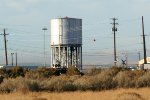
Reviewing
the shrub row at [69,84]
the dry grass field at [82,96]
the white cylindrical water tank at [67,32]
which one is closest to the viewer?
the dry grass field at [82,96]

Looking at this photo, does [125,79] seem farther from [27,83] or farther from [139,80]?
[27,83]

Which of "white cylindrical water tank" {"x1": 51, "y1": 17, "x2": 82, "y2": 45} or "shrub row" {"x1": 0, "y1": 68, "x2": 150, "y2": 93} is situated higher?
"white cylindrical water tank" {"x1": 51, "y1": 17, "x2": 82, "y2": 45}

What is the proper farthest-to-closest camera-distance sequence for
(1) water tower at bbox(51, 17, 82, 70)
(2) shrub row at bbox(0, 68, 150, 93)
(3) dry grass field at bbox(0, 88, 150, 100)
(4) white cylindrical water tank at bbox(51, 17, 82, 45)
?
(4) white cylindrical water tank at bbox(51, 17, 82, 45) → (1) water tower at bbox(51, 17, 82, 70) → (2) shrub row at bbox(0, 68, 150, 93) → (3) dry grass field at bbox(0, 88, 150, 100)

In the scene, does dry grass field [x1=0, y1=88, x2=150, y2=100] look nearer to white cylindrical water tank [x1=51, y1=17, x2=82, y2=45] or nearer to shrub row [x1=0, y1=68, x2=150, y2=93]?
shrub row [x1=0, y1=68, x2=150, y2=93]

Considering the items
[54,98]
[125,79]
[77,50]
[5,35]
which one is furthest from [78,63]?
[54,98]

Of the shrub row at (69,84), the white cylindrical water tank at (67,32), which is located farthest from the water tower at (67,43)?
the shrub row at (69,84)

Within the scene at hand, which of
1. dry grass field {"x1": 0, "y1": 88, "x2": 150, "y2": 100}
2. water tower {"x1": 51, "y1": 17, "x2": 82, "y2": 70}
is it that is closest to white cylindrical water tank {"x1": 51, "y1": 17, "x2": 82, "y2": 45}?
water tower {"x1": 51, "y1": 17, "x2": 82, "y2": 70}

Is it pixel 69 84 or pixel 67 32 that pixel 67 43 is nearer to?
pixel 67 32

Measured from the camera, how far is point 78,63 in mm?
102875

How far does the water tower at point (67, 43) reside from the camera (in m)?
101

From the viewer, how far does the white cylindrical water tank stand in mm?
102312

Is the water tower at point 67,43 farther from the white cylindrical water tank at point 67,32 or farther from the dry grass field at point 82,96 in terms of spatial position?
the dry grass field at point 82,96

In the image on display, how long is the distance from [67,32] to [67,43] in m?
3.17

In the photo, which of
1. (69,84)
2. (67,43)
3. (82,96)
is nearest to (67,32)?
(67,43)
